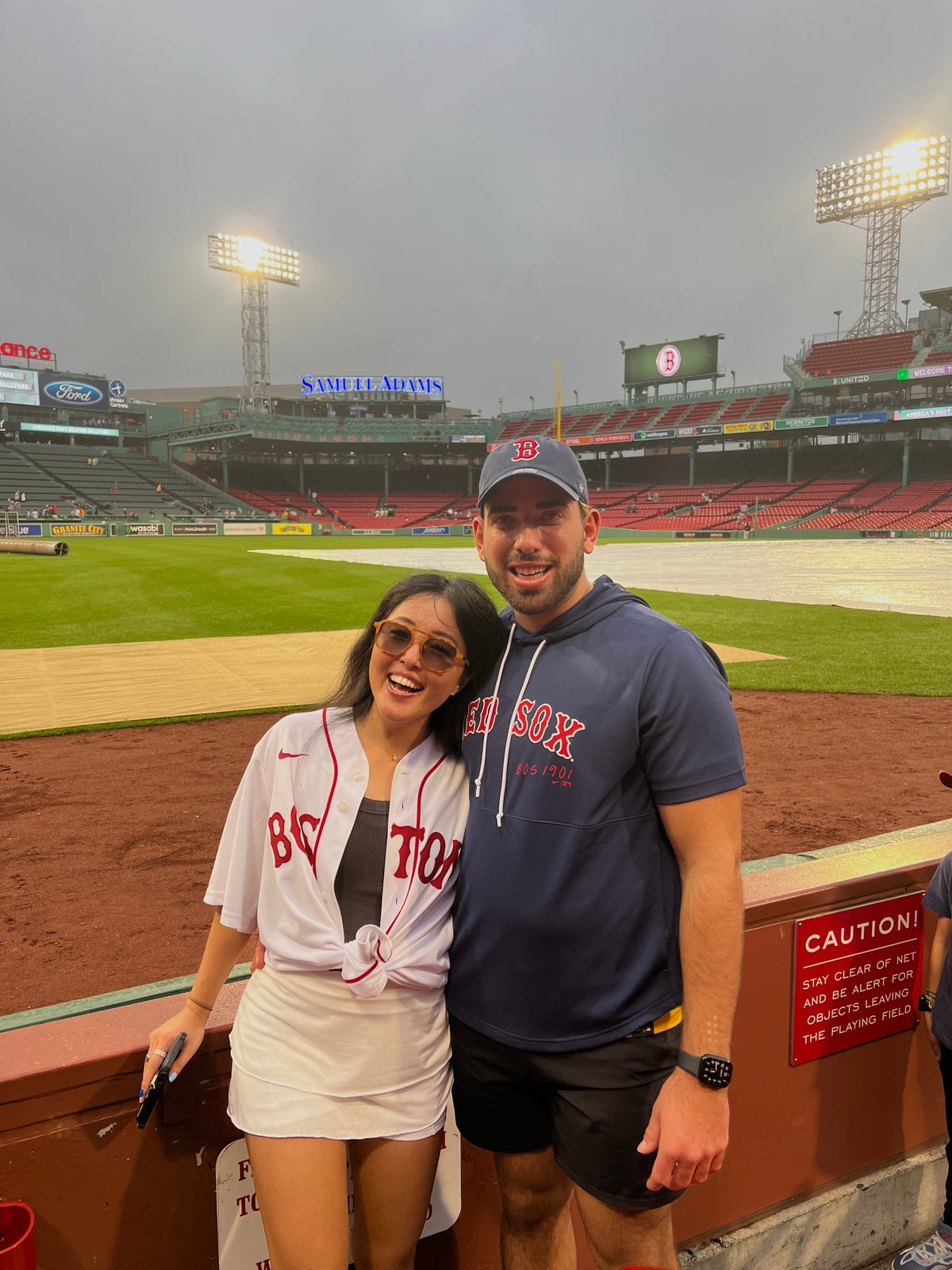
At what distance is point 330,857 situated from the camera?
1.98 metres

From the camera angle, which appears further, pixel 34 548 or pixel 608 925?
pixel 34 548

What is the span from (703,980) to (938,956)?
133 cm

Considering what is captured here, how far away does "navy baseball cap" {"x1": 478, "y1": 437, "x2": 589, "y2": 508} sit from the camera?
220cm

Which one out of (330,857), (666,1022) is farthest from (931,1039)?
(330,857)

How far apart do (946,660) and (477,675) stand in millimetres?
11932

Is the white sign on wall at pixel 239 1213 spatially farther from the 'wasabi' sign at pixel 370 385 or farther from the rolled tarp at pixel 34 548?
the 'wasabi' sign at pixel 370 385

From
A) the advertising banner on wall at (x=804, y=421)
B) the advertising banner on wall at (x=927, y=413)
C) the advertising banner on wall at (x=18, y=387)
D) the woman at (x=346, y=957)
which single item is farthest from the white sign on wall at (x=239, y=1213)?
the advertising banner on wall at (x=18, y=387)

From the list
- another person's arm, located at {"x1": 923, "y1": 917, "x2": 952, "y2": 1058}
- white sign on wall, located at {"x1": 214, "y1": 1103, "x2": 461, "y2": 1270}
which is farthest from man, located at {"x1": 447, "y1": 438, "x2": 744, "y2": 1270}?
another person's arm, located at {"x1": 923, "y1": 917, "x2": 952, "y2": 1058}

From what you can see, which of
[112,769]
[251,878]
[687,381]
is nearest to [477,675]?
[251,878]

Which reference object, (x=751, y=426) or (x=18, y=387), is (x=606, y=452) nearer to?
(x=751, y=426)

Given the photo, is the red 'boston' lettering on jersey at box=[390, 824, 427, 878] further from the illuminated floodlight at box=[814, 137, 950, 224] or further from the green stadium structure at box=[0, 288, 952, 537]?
the illuminated floodlight at box=[814, 137, 950, 224]

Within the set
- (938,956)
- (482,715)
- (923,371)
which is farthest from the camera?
(923,371)

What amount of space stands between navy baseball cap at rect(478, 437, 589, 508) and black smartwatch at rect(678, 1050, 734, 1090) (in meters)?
1.36

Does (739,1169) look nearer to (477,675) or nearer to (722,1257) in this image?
(722,1257)
